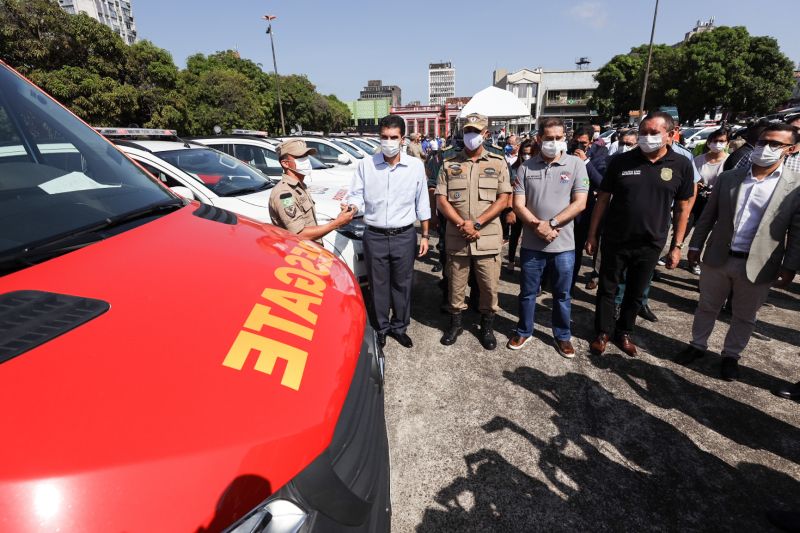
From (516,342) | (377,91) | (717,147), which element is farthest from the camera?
(377,91)

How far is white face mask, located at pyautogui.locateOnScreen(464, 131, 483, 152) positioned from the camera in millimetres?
3227

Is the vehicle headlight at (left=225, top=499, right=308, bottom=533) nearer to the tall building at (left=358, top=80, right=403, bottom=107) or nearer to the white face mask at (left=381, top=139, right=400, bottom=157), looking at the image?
the white face mask at (left=381, top=139, right=400, bottom=157)

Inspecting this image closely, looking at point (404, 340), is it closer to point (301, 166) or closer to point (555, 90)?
point (301, 166)

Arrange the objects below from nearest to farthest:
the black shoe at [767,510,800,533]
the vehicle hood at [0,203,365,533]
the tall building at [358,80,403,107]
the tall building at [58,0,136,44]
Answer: the vehicle hood at [0,203,365,533] < the black shoe at [767,510,800,533] < the tall building at [58,0,136,44] < the tall building at [358,80,403,107]

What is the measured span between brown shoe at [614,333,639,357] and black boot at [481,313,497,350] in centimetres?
110

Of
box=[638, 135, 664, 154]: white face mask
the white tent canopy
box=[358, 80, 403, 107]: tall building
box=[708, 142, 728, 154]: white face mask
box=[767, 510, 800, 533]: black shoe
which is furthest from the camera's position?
box=[358, 80, 403, 107]: tall building

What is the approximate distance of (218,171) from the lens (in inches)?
172

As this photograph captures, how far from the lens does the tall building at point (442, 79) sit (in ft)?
544

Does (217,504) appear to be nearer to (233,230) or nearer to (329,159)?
(233,230)

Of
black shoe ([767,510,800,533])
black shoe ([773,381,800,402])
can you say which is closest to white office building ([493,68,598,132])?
black shoe ([773,381,800,402])

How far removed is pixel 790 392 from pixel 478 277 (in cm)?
237

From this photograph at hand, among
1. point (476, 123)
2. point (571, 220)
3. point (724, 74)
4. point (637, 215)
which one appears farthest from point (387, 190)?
point (724, 74)

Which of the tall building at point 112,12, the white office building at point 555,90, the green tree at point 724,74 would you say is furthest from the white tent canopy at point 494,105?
the tall building at point 112,12

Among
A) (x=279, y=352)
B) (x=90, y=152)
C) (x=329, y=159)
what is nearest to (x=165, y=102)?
(x=329, y=159)
